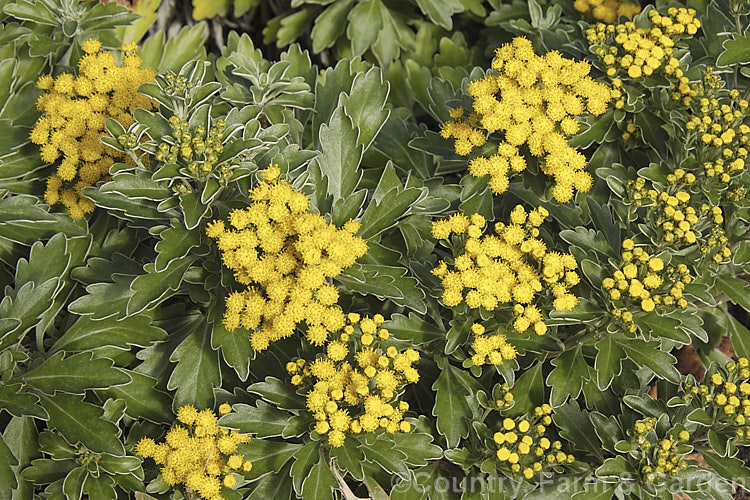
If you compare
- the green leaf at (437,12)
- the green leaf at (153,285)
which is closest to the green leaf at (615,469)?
the green leaf at (153,285)

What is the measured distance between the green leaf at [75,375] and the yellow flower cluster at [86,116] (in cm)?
50

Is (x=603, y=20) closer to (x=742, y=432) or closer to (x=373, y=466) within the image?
(x=742, y=432)

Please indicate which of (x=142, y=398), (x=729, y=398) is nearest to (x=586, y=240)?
(x=729, y=398)

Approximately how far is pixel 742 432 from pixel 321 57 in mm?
2446

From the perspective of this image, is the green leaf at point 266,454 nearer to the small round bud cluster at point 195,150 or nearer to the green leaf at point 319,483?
the green leaf at point 319,483

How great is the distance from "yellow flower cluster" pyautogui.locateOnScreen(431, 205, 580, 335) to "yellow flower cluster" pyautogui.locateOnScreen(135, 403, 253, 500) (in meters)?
0.69

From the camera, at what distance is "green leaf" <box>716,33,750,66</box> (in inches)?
78.4

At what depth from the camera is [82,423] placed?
5.76ft

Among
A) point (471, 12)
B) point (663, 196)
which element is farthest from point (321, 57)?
point (663, 196)

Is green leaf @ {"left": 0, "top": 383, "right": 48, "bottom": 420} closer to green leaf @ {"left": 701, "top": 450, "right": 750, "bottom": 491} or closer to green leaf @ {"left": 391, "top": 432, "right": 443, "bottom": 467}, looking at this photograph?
green leaf @ {"left": 391, "top": 432, "right": 443, "bottom": 467}

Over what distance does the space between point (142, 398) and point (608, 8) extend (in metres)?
2.26

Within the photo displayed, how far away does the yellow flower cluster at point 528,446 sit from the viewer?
5.58 feet

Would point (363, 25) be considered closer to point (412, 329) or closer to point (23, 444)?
point (412, 329)

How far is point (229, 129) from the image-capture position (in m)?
1.70
